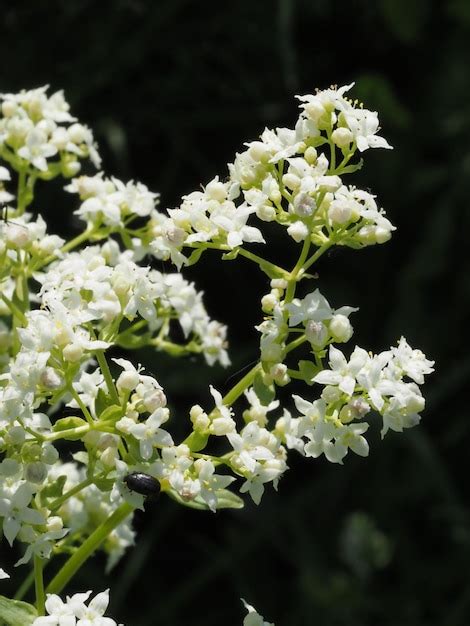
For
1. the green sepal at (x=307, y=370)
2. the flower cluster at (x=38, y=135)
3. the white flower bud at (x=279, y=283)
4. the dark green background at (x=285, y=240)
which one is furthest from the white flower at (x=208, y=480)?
the dark green background at (x=285, y=240)

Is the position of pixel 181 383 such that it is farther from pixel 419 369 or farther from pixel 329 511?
pixel 419 369

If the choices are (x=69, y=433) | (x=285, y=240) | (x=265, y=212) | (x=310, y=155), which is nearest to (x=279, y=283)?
(x=265, y=212)

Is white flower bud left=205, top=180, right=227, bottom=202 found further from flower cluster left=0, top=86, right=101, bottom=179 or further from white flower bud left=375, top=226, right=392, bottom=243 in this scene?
flower cluster left=0, top=86, right=101, bottom=179

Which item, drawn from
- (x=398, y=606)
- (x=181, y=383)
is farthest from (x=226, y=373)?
(x=398, y=606)

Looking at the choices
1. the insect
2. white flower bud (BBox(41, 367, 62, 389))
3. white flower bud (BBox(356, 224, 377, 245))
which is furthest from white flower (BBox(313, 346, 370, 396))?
white flower bud (BBox(41, 367, 62, 389))

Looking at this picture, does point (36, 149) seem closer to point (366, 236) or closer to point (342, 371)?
point (366, 236)

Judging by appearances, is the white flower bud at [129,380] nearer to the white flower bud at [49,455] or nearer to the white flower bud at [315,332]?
the white flower bud at [49,455]
